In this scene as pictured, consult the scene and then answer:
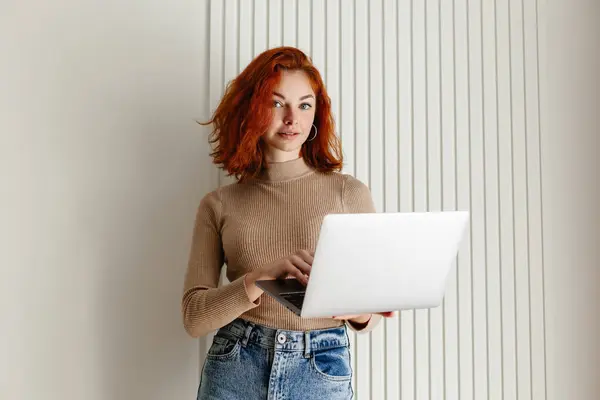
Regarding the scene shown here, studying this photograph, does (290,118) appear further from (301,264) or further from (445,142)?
(445,142)

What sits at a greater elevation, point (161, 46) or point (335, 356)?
point (161, 46)

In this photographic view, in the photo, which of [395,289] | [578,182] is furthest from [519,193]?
[395,289]

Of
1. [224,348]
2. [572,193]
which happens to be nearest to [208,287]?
[224,348]

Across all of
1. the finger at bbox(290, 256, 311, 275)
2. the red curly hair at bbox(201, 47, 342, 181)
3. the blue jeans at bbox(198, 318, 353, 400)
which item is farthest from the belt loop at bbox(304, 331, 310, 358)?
the red curly hair at bbox(201, 47, 342, 181)

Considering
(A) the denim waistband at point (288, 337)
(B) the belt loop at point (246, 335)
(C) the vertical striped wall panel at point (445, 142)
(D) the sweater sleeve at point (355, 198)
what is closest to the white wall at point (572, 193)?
(C) the vertical striped wall panel at point (445, 142)

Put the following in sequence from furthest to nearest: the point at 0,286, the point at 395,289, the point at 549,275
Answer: the point at 549,275 < the point at 0,286 < the point at 395,289

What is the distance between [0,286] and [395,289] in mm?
998

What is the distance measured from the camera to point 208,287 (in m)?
1.32

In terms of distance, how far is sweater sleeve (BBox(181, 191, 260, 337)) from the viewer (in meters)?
1.20

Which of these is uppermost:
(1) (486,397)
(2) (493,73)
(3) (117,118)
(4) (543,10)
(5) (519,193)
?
(4) (543,10)

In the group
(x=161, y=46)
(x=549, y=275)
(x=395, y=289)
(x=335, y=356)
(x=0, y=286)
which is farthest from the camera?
(x=549, y=275)

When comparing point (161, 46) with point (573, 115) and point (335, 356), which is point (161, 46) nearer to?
point (335, 356)

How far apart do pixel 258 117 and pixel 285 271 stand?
384 mm

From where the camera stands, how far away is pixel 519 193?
5.82 feet
